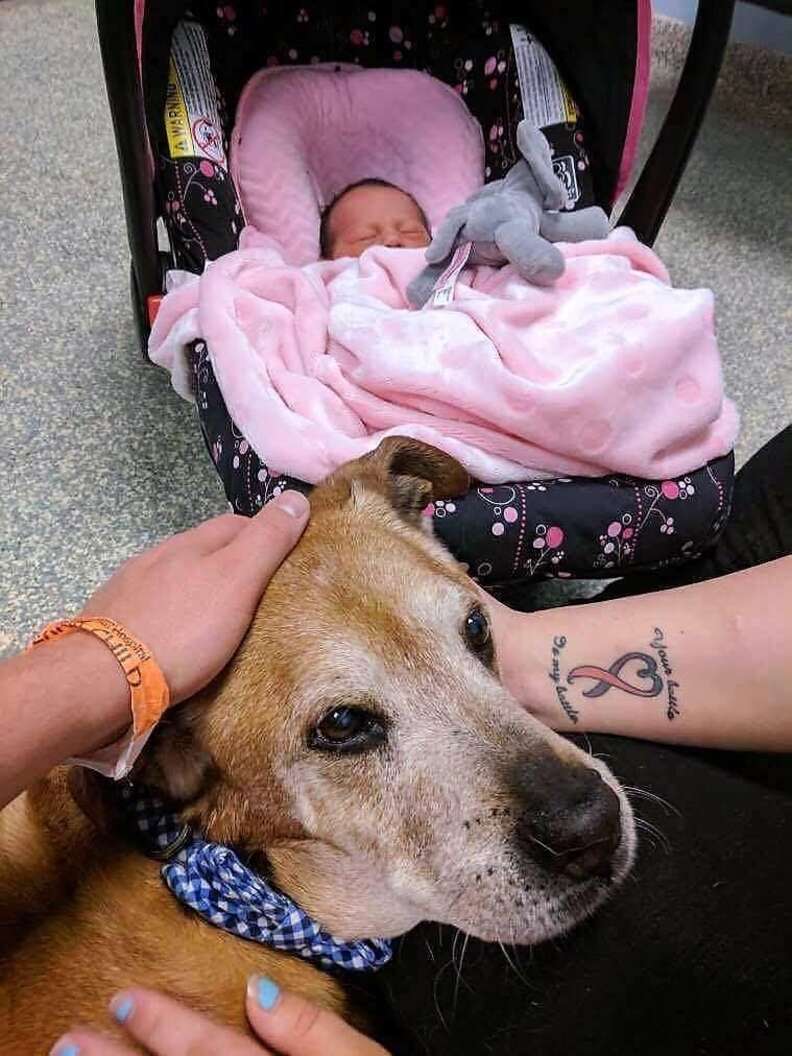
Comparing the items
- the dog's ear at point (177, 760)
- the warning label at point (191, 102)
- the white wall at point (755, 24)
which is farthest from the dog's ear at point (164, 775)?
the white wall at point (755, 24)

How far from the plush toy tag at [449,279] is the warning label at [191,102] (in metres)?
0.58

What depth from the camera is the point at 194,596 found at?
874 mm

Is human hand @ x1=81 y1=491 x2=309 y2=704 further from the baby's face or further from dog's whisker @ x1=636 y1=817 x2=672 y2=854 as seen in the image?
the baby's face

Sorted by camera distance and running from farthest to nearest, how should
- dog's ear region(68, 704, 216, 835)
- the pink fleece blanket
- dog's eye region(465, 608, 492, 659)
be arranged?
the pink fleece blanket
dog's eye region(465, 608, 492, 659)
dog's ear region(68, 704, 216, 835)

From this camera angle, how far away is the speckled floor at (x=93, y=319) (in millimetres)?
1832

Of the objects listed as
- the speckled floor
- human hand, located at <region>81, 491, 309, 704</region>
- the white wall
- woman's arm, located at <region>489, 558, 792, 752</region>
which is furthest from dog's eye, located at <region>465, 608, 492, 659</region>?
the white wall

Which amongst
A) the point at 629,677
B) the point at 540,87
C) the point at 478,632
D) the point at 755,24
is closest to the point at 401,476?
the point at 478,632

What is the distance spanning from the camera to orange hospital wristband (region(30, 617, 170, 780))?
0.79 metres

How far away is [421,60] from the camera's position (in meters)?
2.22

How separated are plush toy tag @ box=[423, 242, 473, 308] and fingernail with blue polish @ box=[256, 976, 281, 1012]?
1241 mm

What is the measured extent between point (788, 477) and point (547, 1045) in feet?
3.13

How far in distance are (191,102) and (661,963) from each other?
73.5 inches

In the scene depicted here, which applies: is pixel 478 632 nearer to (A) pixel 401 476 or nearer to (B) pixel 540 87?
(A) pixel 401 476

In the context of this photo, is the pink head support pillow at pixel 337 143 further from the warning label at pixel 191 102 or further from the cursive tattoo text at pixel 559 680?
the cursive tattoo text at pixel 559 680
